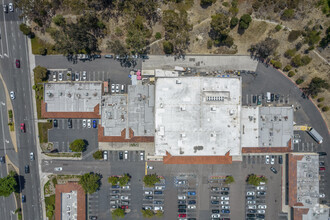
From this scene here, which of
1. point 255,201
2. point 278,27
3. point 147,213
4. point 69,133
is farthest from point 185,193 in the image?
point 278,27

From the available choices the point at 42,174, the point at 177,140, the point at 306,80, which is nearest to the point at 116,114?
the point at 177,140

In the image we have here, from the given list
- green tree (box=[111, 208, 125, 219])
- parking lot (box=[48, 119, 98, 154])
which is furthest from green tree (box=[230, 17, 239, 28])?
green tree (box=[111, 208, 125, 219])

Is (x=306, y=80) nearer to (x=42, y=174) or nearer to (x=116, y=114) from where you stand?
(x=116, y=114)

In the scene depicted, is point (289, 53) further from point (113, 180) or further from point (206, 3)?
point (113, 180)

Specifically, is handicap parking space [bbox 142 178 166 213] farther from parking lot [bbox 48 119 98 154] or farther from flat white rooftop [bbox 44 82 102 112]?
flat white rooftop [bbox 44 82 102 112]

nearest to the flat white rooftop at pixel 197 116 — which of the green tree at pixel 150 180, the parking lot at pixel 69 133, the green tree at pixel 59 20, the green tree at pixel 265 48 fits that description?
the green tree at pixel 150 180

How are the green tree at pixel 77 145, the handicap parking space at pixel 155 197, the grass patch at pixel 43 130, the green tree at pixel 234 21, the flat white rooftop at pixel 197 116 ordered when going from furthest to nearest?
the handicap parking space at pixel 155 197 → the grass patch at pixel 43 130 → the green tree at pixel 77 145 → the green tree at pixel 234 21 → the flat white rooftop at pixel 197 116

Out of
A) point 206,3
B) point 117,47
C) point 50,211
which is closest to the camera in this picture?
point 117,47

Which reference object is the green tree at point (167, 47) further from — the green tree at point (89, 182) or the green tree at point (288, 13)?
the green tree at point (89, 182)
